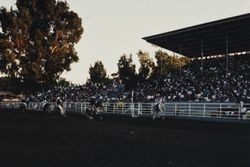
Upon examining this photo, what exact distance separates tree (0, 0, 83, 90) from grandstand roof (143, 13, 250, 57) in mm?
14206

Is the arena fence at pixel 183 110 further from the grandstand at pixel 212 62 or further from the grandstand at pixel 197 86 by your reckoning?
the grandstand at pixel 212 62

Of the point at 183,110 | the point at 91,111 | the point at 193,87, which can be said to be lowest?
the point at 91,111

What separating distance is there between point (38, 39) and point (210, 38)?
22.1 metres

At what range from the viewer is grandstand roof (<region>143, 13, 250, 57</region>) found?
42.2 metres

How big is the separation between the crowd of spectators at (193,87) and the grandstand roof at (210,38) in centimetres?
145

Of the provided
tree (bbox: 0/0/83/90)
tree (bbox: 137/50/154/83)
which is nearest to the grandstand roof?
tree (bbox: 0/0/83/90)

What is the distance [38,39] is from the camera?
5897 cm

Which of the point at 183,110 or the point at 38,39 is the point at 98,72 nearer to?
the point at 38,39

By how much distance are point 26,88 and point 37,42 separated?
6.11 m

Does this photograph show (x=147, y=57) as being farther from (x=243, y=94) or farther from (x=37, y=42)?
(x=243, y=94)

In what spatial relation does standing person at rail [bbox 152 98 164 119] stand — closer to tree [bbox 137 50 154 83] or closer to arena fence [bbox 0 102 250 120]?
arena fence [bbox 0 102 250 120]

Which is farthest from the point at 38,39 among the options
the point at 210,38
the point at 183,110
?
the point at 183,110

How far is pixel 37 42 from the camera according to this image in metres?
58.6

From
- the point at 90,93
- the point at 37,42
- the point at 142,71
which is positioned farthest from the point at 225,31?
the point at 142,71
